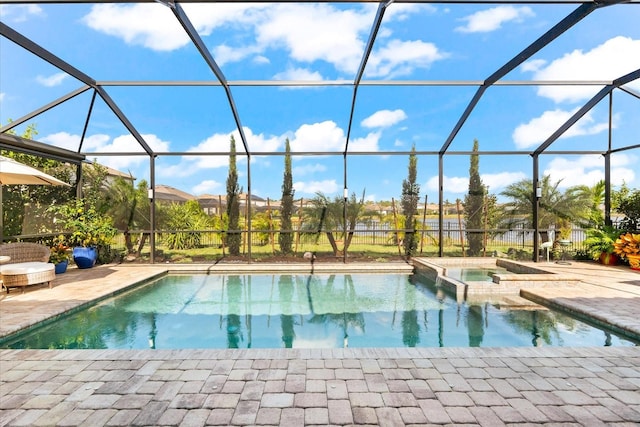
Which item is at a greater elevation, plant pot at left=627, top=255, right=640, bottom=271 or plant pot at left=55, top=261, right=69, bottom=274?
plant pot at left=627, top=255, right=640, bottom=271

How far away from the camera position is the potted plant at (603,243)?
836cm

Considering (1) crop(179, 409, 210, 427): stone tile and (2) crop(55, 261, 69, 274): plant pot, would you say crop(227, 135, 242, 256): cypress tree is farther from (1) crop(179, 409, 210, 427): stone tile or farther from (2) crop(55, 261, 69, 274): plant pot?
(1) crop(179, 409, 210, 427): stone tile

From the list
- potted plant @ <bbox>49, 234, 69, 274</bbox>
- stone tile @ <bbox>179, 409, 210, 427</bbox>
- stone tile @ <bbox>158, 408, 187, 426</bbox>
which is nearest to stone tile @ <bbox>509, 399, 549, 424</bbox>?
stone tile @ <bbox>179, 409, 210, 427</bbox>

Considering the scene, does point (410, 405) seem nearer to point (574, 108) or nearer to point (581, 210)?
point (574, 108)

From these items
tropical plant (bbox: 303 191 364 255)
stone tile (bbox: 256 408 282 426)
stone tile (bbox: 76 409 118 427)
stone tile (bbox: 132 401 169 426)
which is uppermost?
tropical plant (bbox: 303 191 364 255)

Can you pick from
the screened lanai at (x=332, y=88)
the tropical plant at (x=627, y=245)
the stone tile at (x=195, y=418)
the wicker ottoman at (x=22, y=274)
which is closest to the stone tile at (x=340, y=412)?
the stone tile at (x=195, y=418)

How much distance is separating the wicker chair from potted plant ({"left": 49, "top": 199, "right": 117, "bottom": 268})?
151 cm

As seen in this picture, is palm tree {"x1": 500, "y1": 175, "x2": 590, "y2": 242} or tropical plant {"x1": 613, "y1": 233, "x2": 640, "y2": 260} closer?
tropical plant {"x1": 613, "y1": 233, "x2": 640, "y2": 260}

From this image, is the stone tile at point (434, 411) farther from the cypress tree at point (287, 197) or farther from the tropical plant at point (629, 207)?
the tropical plant at point (629, 207)

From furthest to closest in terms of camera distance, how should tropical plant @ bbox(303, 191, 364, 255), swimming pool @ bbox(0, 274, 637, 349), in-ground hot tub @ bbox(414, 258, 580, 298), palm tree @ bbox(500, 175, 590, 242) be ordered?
tropical plant @ bbox(303, 191, 364, 255)
palm tree @ bbox(500, 175, 590, 242)
in-ground hot tub @ bbox(414, 258, 580, 298)
swimming pool @ bbox(0, 274, 637, 349)

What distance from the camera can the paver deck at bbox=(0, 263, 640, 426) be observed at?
2.14 m

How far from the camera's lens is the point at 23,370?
2.80 meters

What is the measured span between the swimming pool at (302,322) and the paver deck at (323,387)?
2.84ft

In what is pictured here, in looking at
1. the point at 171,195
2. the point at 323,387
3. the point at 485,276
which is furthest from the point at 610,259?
the point at 171,195
